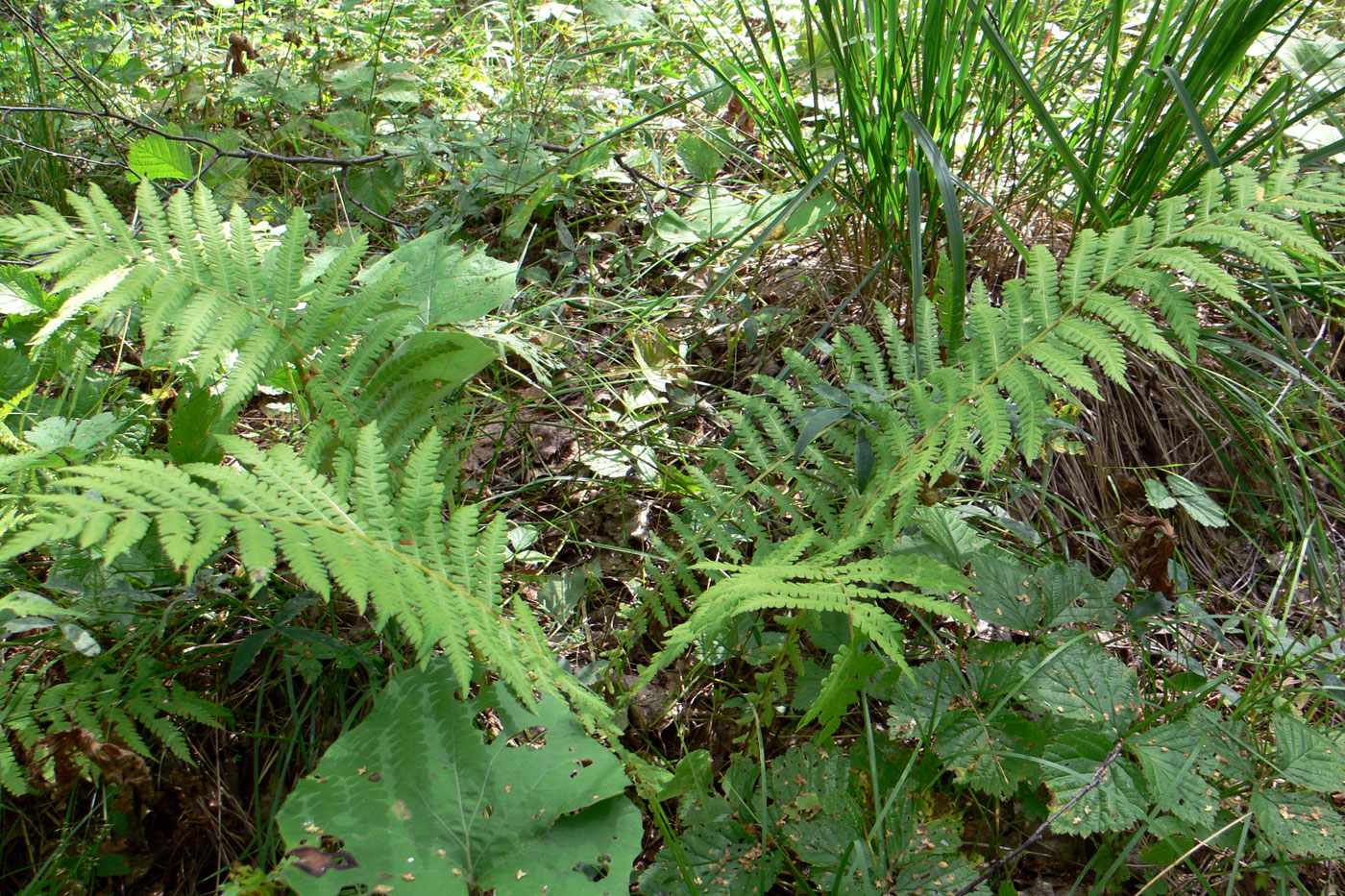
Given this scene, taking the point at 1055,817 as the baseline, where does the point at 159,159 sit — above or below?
above

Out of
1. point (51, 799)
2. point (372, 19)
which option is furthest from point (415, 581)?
point (372, 19)

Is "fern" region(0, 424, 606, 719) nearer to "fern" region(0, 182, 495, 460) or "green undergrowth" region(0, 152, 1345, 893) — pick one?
"green undergrowth" region(0, 152, 1345, 893)

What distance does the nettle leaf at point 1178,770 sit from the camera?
115 cm

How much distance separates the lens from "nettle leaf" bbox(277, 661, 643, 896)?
1.07m

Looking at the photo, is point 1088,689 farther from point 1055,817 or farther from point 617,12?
point 617,12

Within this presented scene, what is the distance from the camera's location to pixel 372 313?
1351mm

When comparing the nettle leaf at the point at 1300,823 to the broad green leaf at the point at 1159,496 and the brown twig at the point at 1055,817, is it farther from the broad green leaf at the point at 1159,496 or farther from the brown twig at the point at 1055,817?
the broad green leaf at the point at 1159,496

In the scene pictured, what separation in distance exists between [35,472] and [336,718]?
28.0 inches

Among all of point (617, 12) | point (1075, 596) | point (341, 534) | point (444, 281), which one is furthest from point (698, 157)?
point (341, 534)

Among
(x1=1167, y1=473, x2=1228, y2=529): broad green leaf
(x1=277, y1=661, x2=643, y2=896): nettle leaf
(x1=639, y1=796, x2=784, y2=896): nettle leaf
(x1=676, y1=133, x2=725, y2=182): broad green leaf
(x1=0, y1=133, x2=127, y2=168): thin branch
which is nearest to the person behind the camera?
(x1=277, y1=661, x2=643, y2=896): nettle leaf

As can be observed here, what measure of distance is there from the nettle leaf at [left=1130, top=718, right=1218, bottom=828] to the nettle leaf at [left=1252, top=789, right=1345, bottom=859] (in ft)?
0.23

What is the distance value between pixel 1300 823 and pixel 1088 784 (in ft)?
1.06

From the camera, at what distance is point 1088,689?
50.1 inches

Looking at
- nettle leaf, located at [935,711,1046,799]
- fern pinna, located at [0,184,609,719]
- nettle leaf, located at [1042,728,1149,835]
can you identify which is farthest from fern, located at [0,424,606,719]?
nettle leaf, located at [1042,728,1149,835]
